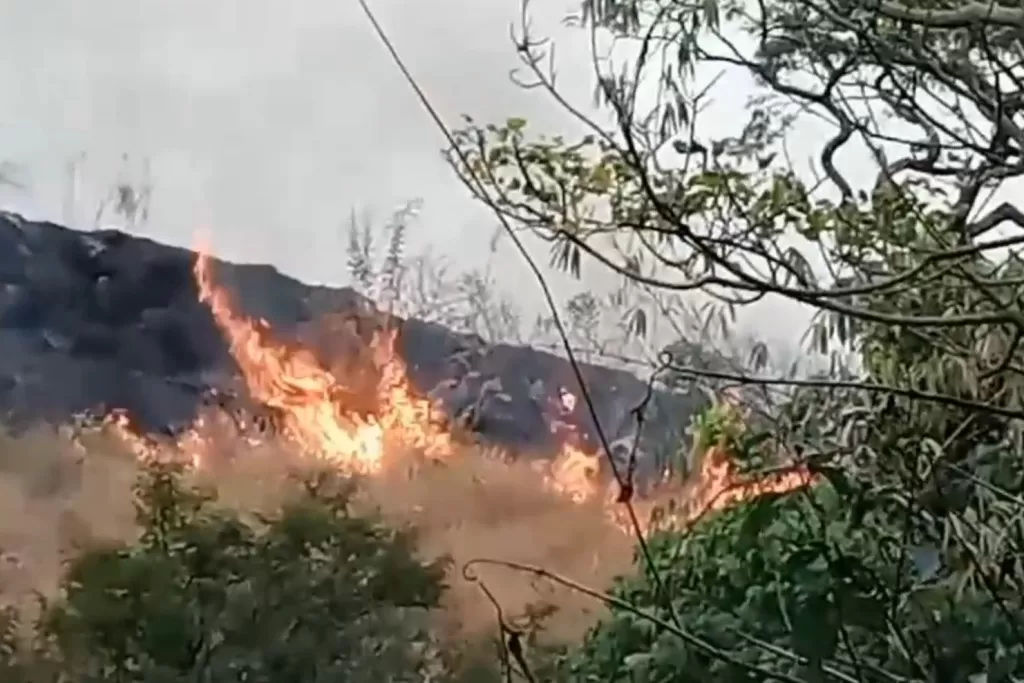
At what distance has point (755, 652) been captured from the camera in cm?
138

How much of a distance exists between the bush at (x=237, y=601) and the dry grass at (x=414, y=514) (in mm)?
34

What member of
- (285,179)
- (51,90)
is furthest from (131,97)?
(285,179)

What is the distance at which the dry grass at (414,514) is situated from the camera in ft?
5.13

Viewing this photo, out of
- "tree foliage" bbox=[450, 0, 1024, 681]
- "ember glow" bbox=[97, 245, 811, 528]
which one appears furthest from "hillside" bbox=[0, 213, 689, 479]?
"tree foliage" bbox=[450, 0, 1024, 681]

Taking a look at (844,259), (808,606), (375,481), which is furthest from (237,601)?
(844,259)

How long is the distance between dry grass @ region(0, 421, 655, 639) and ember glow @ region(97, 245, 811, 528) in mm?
22

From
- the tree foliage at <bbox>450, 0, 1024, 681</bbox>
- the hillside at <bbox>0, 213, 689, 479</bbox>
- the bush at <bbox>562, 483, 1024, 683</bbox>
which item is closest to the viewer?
the tree foliage at <bbox>450, 0, 1024, 681</bbox>

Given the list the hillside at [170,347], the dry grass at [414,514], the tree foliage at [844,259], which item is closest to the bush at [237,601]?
the dry grass at [414,514]

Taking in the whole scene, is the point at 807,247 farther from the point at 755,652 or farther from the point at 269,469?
the point at 269,469

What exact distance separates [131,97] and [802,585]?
970 millimetres

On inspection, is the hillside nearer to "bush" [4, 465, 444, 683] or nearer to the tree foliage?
"bush" [4, 465, 444, 683]

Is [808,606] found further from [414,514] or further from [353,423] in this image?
[353,423]

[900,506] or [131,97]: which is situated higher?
[131,97]

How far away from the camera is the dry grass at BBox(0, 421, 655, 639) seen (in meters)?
1.56
